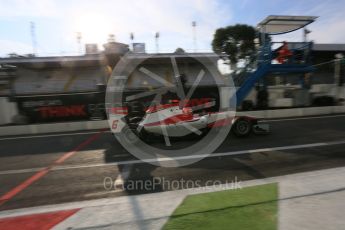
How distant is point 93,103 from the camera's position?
15.1 meters

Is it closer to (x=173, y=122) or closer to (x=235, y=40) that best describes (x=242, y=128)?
(x=173, y=122)

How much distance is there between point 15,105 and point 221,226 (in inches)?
553

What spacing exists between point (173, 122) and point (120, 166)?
232cm

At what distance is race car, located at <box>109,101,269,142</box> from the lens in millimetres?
8484

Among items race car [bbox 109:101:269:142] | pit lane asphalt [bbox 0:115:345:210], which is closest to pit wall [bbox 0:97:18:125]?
pit lane asphalt [bbox 0:115:345:210]

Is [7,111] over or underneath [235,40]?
underneath

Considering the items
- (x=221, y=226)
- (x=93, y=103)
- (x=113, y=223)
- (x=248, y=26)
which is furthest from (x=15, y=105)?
(x=248, y=26)

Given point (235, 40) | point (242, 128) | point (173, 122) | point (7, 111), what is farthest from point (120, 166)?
point (235, 40)

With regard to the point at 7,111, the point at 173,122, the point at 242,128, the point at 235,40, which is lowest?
the point at 242,128

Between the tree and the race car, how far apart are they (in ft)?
131

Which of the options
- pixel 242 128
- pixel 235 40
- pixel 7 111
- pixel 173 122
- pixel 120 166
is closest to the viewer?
pixel 120 166

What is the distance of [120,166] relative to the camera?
22.4ft

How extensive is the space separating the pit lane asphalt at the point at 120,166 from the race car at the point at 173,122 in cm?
47

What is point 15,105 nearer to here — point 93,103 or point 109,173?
point 93,103
